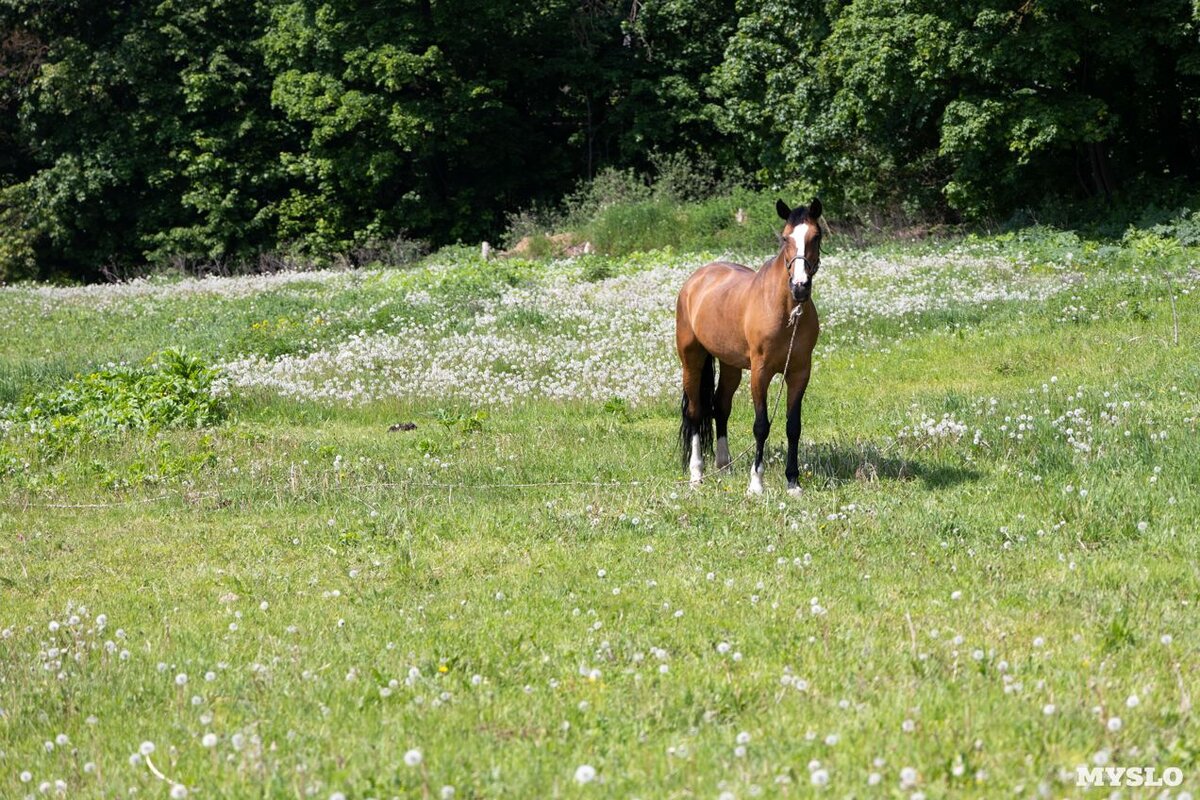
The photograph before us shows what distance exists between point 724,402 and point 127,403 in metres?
7.89

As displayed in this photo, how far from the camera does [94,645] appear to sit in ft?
23.1

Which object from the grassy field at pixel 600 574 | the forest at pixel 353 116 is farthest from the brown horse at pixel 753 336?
the forest at pixel 353 116

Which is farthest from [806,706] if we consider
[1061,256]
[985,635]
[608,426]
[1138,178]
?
[1138,178]

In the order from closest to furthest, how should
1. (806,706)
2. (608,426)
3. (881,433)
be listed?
(806,706) < (881,433) < (608,426)

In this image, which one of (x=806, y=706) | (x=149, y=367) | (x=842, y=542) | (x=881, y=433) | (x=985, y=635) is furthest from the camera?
(x=149, y=367)

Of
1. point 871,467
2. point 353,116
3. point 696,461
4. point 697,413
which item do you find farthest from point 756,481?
point 353,116

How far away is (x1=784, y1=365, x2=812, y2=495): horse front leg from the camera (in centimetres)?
1088

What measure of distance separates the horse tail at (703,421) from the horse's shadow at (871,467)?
1012 mm

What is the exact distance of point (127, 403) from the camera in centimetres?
1537

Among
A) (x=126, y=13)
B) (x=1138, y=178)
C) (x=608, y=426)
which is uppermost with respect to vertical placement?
(x=126, y=13)

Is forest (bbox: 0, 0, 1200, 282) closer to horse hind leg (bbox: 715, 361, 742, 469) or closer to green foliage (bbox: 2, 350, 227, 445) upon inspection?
green foliage (bbox: 2, 350, 227, 445)

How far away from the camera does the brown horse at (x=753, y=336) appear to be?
10.2m

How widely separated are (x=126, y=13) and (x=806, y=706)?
5339 cm

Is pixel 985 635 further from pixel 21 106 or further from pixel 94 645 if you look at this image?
pixel 21 106
